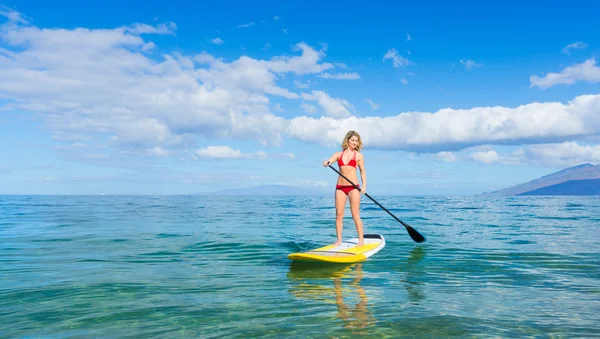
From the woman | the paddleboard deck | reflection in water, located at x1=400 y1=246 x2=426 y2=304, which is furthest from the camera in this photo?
the woman

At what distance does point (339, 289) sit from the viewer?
7.38 meters

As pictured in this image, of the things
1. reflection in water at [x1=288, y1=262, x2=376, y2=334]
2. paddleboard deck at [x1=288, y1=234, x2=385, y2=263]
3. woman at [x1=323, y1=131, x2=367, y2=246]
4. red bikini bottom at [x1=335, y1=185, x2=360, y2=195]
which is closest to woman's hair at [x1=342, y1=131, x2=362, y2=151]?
woman at [x1=323, y1=131, x2=367, y2=246]

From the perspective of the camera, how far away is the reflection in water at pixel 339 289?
18.6 feet

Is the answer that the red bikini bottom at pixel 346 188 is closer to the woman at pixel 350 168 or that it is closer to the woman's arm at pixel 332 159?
the woman at pixel 350 168

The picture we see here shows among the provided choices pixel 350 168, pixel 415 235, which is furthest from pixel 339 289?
pixel 415 235

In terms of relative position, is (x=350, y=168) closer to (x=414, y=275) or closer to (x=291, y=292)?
(x=414, y=275)

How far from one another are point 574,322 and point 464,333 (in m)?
1.68

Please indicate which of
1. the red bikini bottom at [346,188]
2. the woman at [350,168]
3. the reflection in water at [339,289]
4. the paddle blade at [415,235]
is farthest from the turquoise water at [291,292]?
the red bikini bottom at [346,188]

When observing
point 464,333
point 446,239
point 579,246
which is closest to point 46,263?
point 464,333

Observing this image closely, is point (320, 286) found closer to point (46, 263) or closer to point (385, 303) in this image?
point (385, 303)

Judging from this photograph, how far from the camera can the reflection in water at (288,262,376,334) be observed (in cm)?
566

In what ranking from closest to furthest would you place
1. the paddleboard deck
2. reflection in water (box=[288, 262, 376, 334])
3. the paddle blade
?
reflection in water (box=[288, 262, 376, 334]) < the paddleboard deck < the paddle blade

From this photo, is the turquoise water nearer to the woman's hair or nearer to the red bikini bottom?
the red bikini bottom

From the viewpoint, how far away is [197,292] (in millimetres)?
7293
